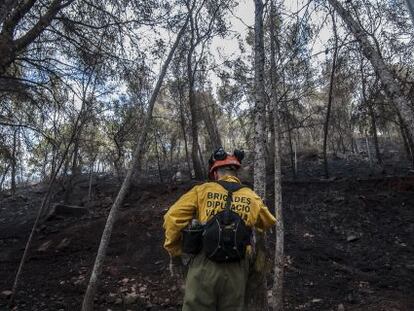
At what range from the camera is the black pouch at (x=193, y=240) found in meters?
3.29

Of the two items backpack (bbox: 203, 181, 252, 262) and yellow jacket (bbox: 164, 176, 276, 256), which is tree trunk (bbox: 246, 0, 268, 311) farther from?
backpack (bbox: 203, 181, 252, 262)

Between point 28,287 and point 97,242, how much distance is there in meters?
3.40

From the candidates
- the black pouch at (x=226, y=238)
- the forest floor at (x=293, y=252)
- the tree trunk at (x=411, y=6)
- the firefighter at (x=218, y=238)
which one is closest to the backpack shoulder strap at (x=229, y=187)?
the firefighter at (x=218, y=238)

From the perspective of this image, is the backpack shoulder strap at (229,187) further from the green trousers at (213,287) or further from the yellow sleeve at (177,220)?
the green trousers at (213,287)

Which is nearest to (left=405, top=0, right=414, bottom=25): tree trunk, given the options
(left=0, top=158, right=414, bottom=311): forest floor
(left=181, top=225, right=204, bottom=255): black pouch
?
(left=181, top=225, right=204, bottom=255): black pouch

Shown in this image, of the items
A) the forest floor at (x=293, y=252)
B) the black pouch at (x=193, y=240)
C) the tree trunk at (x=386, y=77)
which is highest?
the tree trunk at (x=386, y=77)

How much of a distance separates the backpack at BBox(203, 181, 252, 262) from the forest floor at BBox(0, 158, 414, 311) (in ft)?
18.9

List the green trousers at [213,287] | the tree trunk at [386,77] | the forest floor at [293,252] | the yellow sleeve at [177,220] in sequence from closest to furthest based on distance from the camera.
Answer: the green trousers at [213,287] < the yellow sleeve at [177,220] < the tree trunk at [386,77] < the forest floor at [293,252]

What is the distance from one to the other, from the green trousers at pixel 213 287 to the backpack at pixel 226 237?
86mm

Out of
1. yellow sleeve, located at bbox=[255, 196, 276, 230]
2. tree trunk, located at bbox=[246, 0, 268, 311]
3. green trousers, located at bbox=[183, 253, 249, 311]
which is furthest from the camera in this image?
tree trunk, located at bbox=[246, 0, 268, 311]

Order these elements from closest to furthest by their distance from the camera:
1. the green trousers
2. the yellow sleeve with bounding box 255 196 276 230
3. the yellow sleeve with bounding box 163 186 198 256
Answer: the green trousers, the yellow sleeve with bounding box 163 186 198 256, the yellow sleeve with bounding box 255 196 276 230

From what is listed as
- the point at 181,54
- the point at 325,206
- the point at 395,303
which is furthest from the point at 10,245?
the point at 395,303

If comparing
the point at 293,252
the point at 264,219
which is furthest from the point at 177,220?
the point at 293,252

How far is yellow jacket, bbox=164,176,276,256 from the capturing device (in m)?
3.38
